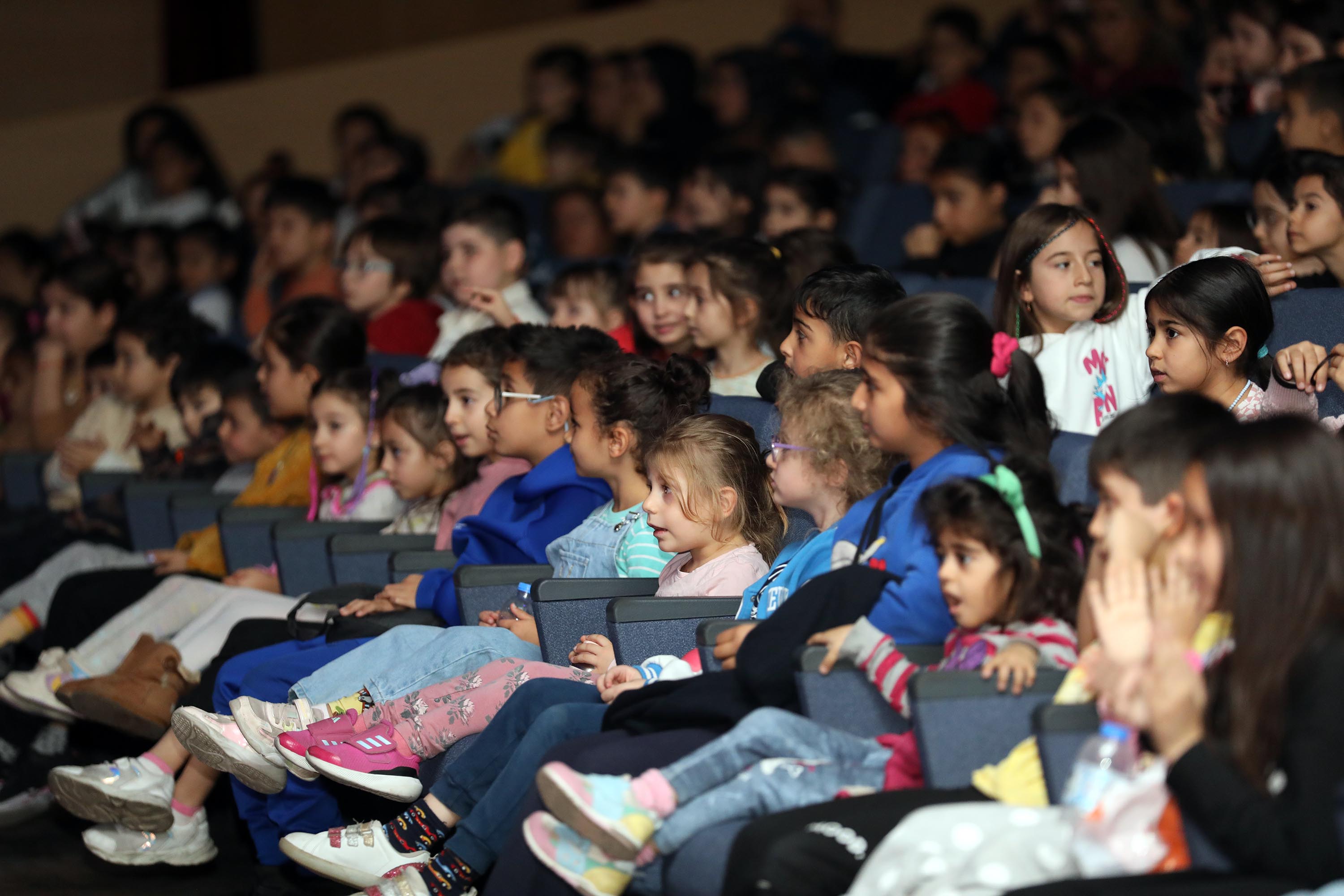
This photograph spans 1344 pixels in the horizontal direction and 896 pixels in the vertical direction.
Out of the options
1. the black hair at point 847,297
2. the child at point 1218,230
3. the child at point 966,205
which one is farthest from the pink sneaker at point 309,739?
the child at point 966,205

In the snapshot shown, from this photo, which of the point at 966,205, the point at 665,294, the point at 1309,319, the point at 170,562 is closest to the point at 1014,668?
the point at 1309,319

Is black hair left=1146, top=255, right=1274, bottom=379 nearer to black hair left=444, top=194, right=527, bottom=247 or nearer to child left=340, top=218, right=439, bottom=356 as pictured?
black hair left=444, top=194, right=527, bottom=247

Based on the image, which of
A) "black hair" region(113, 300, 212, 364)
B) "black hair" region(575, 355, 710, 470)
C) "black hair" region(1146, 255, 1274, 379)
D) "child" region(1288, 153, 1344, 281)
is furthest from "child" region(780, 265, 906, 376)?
"black hair" region(113, 300, 212, 364)

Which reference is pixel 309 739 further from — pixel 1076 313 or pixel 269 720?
pixel 1076 313

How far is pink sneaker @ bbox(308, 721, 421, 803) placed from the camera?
8.14 feet

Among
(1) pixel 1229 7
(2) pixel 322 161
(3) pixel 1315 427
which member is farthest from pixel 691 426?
(2) pixel 322 161

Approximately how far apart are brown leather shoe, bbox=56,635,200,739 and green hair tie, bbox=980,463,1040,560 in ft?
5.99

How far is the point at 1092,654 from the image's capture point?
179 centimetres

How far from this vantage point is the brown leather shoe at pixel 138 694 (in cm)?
307

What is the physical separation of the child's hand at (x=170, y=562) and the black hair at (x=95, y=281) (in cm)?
161

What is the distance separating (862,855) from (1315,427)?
709 millimetres

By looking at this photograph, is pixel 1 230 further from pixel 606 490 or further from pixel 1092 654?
pixel 1092 654

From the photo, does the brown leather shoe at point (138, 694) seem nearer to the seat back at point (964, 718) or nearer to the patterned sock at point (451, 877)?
the patterned sock at point (451, 877)

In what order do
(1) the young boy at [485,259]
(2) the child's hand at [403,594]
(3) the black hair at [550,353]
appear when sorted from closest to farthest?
(2) the child's hand at [403,594]
(3) the black hair at [550,353]
(1) the young boy at [485,259]
